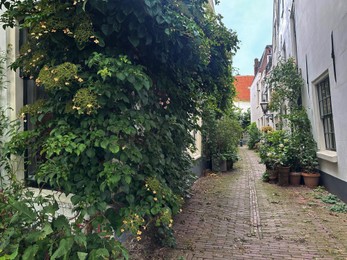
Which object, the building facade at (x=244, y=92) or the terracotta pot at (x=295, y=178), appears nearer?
the terracotta pot at (x=295, y=178)

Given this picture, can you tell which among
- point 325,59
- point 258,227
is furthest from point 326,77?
point 258,227

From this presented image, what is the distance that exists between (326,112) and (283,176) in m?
2.02

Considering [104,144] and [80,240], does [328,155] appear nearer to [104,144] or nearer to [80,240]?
[104,144]

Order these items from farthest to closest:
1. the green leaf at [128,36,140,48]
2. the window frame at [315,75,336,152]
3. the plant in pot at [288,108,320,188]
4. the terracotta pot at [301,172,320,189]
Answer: the plant in pot at [288,108,320,188]
the terracotta pot at [301,172,320,189]
the window frame at [315,75,336,152]
the green leaf at [128,36,140,48]

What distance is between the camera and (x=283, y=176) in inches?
296

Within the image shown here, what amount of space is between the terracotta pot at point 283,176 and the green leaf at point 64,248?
6580 mm

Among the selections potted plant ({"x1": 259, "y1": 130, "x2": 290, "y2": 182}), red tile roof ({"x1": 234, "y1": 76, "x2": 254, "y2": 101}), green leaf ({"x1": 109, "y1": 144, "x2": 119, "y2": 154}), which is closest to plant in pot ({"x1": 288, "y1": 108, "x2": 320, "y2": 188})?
potted plant ({"x1": 259, "y1": 130, "x2": 290, "y2": 182})

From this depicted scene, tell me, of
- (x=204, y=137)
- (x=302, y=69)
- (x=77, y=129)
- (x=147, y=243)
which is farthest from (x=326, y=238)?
(x=204, y=137)

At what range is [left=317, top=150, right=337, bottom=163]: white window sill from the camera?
587 centimetres

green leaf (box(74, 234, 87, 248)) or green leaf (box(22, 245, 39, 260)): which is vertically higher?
green leaf (box(74, 234, 87, 248))

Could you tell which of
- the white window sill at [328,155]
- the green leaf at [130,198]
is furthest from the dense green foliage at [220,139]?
the green leaf at [130,198]

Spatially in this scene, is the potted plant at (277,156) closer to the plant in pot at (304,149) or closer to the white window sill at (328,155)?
the plant in pot at (304,149)

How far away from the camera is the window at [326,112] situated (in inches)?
255

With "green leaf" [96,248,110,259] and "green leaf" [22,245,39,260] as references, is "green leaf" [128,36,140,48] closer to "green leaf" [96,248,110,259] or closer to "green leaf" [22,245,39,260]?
"green leaf" [96,248,110,259]
